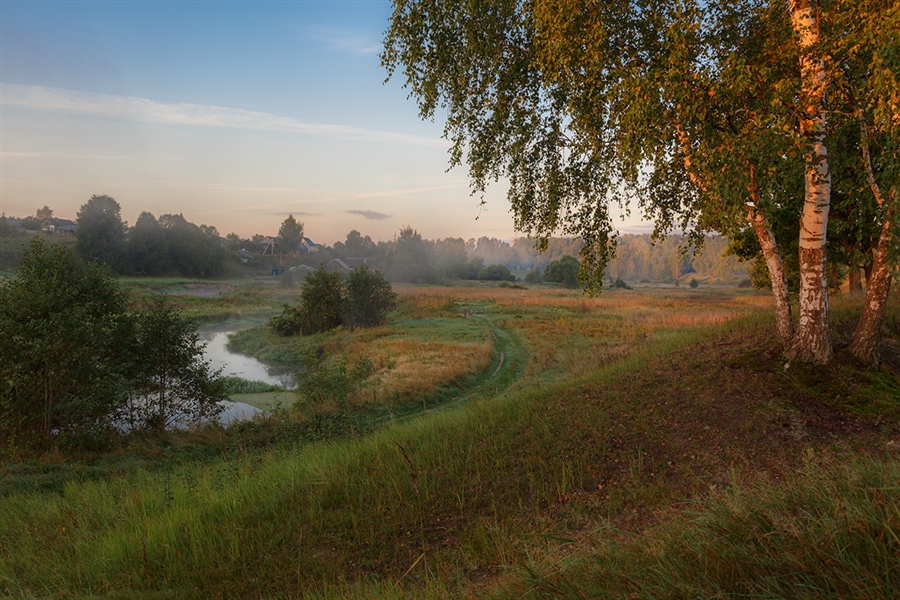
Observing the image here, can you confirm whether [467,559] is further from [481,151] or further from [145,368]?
[145,368]

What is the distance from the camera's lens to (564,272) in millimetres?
110125

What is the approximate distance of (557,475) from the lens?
6074 mm

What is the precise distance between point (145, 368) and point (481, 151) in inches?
561

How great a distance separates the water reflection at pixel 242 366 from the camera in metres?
30.5

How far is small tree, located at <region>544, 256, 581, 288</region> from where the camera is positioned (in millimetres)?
108312

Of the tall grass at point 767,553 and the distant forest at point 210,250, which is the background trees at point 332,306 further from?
the tall grass at point 767,553

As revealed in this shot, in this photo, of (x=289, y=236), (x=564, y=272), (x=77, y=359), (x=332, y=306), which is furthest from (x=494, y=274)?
(x=77, y=359)

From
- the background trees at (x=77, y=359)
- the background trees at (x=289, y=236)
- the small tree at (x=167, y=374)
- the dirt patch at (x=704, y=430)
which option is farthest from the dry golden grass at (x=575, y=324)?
the background trees at (x=289, y=236)

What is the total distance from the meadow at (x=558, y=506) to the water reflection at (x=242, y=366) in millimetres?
19711

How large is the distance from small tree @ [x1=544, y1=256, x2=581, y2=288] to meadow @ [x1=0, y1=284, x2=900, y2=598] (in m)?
99.2

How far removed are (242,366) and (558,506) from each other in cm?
3449

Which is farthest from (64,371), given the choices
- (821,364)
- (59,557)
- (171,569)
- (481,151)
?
(821,364)

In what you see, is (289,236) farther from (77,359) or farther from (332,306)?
(77,359)

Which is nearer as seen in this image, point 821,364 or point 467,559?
point 467,559
